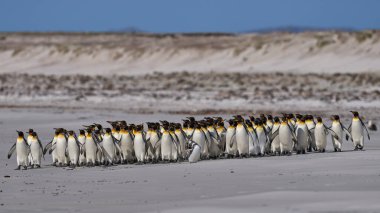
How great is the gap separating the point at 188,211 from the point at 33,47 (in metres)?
64.1

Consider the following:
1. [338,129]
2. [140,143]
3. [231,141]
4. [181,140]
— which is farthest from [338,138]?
[140,143]

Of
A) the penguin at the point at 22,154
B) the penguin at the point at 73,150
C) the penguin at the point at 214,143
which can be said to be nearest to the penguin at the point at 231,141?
the penguin at the point at 214,143

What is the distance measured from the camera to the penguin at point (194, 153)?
14266 millimetres

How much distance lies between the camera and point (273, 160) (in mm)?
13789

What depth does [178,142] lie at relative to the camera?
14.9 m

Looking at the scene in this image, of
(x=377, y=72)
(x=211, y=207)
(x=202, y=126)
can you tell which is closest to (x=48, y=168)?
(x=202, y=126)

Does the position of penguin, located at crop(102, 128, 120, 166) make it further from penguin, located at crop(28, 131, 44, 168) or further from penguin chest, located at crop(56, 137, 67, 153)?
penguin, located at crop(28, 131, 44, 168)

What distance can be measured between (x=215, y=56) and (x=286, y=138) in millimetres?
40868

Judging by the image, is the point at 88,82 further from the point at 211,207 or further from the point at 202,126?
the point at 211,207

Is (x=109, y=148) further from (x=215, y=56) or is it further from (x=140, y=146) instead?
(x=215, y=56)

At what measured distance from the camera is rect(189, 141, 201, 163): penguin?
46.8 feet

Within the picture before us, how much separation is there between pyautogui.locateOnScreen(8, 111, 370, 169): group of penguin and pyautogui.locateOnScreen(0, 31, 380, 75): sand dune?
86.0 ft

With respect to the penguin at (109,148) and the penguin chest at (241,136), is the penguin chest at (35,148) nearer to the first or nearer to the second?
the penguin at (109,148)

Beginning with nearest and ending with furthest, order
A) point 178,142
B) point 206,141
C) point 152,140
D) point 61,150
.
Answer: point 61,150 < point 178,142 < point 206,141 < point 152,140
